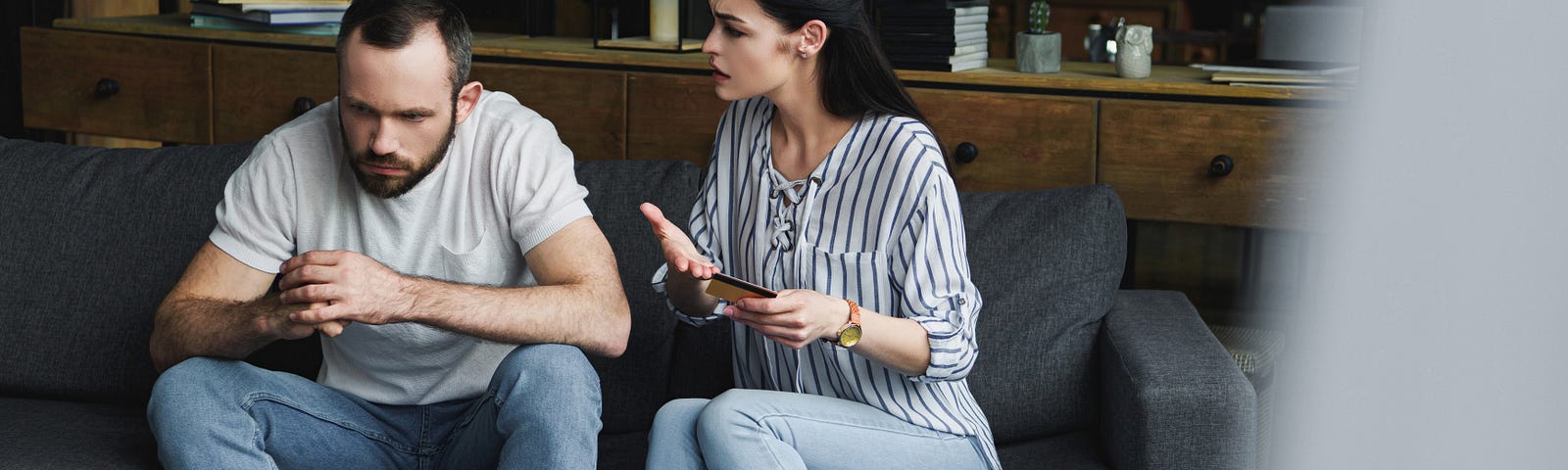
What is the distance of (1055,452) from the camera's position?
5.36 feet

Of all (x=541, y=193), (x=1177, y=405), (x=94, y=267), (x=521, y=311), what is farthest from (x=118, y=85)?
(x=1177, y=405)

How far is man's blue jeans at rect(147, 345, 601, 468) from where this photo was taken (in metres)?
1.34

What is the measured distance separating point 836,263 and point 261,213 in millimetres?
719

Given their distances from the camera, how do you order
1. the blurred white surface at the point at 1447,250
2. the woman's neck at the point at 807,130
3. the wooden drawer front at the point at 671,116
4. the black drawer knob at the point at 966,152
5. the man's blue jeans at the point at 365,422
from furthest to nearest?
the wooden drawer front at the point at 671,116
the black drawer knob at the point at 966,152
the woman's neck at the point at 807,130
the man's blue jeans at the point at 365,422
the blurred white surface at the point at 1447,250

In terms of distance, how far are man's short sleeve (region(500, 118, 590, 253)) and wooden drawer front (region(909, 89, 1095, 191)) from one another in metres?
0.73

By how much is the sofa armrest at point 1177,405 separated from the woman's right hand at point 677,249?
20.7 inches

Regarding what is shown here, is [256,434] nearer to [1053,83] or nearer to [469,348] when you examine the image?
[469,348]

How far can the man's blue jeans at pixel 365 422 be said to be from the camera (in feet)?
4.41

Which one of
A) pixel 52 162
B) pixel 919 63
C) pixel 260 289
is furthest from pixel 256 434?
pixel 919 63

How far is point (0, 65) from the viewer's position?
3.21 metres

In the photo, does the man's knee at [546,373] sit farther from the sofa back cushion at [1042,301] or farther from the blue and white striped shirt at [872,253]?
the sofa back cushion at [1042,301]

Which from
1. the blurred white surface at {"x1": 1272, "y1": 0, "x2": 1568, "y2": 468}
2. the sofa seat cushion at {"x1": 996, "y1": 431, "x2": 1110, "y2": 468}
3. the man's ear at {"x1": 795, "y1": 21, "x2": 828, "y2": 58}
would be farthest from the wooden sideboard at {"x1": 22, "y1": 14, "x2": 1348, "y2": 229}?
the blurred white surface at {"x1": 1272, "y1": 0, "x2": 1568, "y2": 468}

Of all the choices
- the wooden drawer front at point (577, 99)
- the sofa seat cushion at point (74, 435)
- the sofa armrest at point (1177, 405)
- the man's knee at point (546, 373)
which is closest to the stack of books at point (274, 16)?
the wooden drawer front at point (577, 99)

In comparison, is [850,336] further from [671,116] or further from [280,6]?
[280,6]
